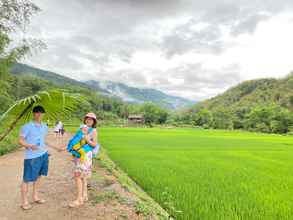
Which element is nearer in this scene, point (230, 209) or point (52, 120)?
point (52, 120)

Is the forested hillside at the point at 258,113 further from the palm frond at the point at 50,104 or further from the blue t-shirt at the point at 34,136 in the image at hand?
the palm frond at the point at 50,104

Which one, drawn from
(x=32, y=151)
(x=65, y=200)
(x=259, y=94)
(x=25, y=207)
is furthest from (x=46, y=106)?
(x=259, y=94)

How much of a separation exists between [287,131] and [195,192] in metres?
64.9

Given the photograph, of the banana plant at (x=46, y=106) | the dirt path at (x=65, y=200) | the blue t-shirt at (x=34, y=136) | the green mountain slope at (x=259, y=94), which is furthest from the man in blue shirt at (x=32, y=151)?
the green mountain slope at (x=259, y=94)

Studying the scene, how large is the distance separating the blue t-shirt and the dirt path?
0.97 ft

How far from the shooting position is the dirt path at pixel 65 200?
4.01 meters

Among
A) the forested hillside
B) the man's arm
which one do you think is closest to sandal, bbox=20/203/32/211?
the man's arm

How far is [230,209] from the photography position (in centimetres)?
515

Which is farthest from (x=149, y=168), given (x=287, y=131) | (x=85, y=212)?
(x=287, y=131)

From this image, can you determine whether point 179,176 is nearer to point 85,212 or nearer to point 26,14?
point 85,212

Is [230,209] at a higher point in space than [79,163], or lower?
lower

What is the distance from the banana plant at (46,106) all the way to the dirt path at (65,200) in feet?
6.24

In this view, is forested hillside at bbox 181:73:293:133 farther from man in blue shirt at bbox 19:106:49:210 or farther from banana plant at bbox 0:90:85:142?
banana plant at bbox 0:90:85:142

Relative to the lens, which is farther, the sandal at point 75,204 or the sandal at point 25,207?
the sandal at point 75,204
